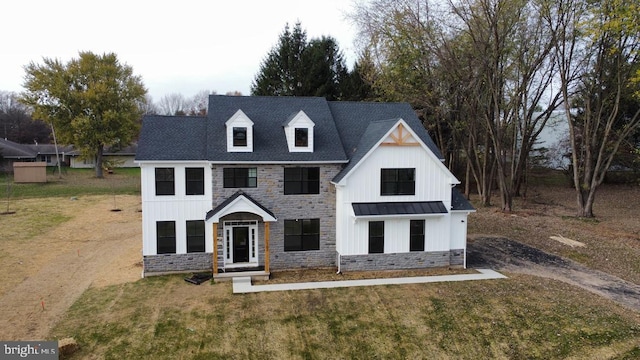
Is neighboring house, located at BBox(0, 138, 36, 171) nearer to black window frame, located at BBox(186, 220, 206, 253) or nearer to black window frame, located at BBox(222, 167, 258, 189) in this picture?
black window frame, located at BBox(186, 220, 206, 253)

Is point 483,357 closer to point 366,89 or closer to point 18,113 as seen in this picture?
point 366,89

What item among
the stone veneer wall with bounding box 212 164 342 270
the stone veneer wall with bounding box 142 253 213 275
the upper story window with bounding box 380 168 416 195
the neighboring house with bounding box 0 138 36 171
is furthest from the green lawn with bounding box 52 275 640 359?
the neighboring house with bounding box 0 138 36 171

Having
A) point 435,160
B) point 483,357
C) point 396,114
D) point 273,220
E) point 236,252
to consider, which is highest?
point 396,114

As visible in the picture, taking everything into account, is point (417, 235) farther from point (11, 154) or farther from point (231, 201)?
point (11, 154)

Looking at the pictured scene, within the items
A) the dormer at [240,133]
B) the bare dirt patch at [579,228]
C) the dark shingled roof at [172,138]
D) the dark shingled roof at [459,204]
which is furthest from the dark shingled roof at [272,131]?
the bare dirt patch at [579,228]

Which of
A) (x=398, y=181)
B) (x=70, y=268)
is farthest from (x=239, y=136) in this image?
(x=70, y=268)

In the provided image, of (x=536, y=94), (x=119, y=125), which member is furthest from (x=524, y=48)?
(x=119, y=125)
